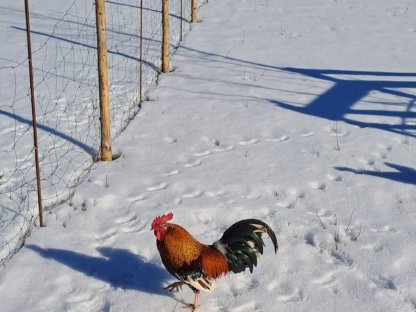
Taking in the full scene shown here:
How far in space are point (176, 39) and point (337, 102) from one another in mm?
4648

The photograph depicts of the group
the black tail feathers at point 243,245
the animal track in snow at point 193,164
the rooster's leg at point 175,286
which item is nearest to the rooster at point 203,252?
the black tail feathers at point 243,245

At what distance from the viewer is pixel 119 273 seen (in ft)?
12.9

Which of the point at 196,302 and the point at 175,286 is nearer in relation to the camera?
the point at 196,302

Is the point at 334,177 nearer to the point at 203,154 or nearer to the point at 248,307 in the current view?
the point at 203,154

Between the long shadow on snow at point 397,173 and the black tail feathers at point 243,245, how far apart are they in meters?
2.39

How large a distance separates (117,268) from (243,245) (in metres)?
1.18

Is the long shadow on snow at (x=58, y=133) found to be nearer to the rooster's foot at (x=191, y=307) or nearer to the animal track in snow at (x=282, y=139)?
the animal track in snow at (x=282, y=139)

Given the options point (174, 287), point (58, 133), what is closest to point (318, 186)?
point (174, 287)

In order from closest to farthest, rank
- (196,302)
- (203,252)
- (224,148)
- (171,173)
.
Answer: (203,252) → (196,302) → (171,173) → (224,148)

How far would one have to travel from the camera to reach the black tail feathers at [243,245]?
3398mm

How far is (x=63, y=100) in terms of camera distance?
765 cm

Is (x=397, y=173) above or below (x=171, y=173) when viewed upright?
above

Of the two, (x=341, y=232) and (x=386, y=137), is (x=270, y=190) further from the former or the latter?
(x=386, y=137)

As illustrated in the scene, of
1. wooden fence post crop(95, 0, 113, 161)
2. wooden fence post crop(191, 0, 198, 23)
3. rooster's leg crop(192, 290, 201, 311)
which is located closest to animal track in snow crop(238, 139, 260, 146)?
wooden fence post crop(95, 0, 113, 161)
